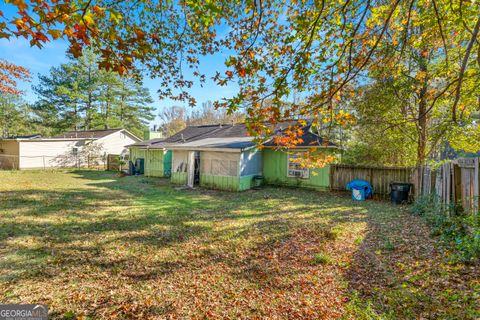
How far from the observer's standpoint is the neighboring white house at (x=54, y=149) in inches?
778

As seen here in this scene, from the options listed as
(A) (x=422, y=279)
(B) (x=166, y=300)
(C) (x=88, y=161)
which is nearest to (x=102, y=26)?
(B) (x=166, y=300)

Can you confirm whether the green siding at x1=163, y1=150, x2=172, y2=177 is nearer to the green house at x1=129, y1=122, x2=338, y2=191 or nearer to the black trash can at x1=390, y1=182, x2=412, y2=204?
the green house at x1=129, y1=122, x2=338, y2=191

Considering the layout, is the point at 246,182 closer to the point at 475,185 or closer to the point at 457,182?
the point at 457,182

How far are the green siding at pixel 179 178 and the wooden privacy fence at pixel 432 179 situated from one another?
26.0 feet

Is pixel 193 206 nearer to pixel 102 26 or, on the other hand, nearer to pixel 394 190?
pixel 102 26

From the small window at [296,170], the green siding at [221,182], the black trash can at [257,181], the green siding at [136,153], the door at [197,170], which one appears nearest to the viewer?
the green siding at [221,182]

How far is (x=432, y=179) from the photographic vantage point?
7523mm

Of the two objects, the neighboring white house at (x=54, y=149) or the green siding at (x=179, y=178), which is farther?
the neighboring white house at (x=54, y=149)

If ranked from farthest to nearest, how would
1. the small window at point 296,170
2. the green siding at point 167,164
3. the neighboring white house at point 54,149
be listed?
the neighboring white house at point 54,149, the green siding at point 167,164, the small window at point 296,170

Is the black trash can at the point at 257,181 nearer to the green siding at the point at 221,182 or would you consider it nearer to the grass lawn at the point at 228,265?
the green siding at the point at 221,182

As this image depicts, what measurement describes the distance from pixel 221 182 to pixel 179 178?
9.68 ft

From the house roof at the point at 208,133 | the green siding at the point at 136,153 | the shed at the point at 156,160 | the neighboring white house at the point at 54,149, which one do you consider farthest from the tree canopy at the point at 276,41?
the neighboring white house at the point at 54,149

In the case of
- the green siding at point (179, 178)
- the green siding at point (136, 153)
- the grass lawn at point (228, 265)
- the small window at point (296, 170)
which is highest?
the green siding at point (136, 153)

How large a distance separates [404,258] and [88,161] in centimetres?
2606
